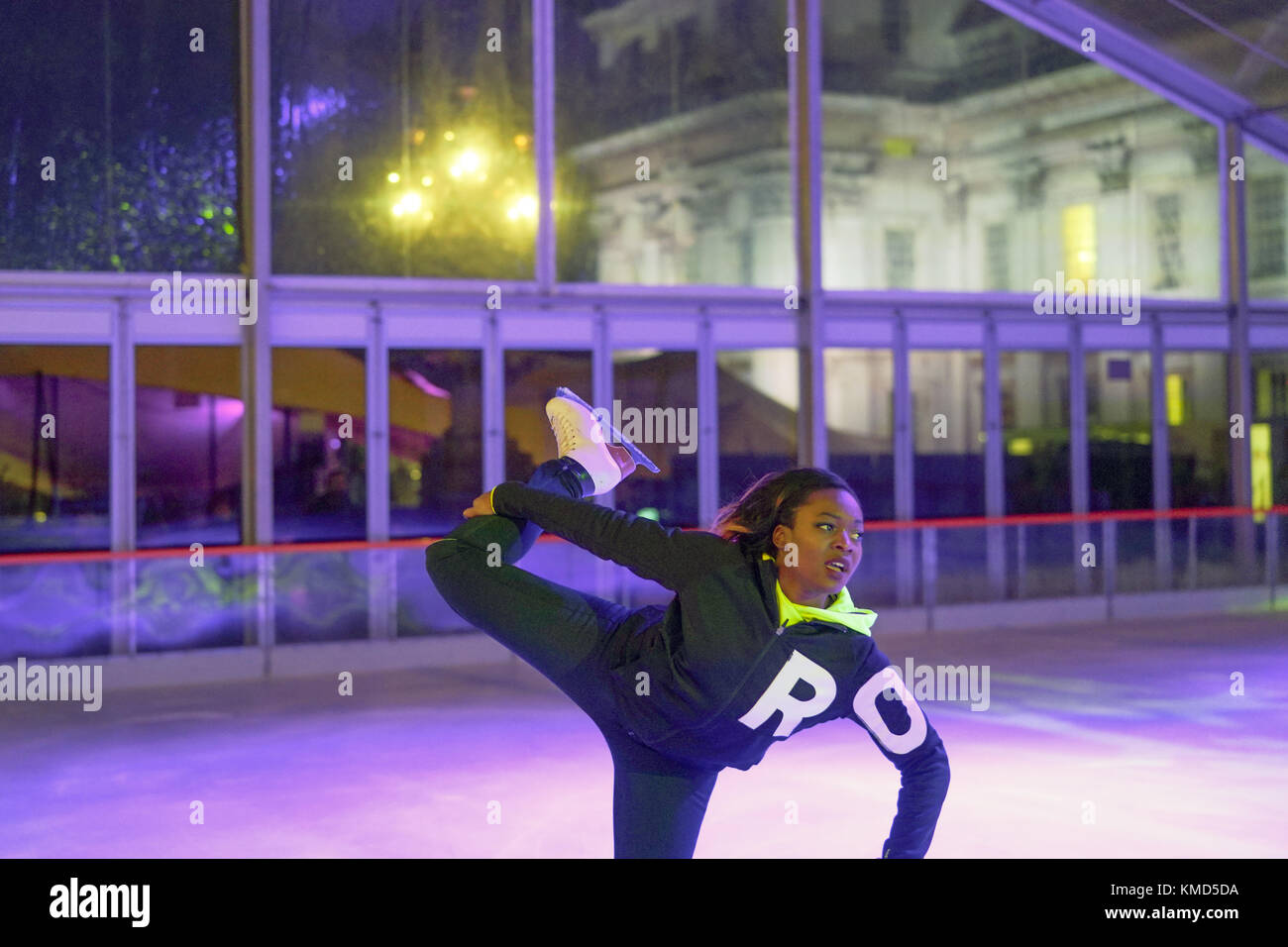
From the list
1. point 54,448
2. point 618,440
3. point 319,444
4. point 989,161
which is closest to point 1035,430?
point 989,161

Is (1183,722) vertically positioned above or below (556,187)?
below

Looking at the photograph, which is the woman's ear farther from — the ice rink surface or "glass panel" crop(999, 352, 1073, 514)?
"glass panel" crop(999, 352, 1073, 514)

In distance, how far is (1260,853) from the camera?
4504 mm

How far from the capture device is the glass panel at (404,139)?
11445mm

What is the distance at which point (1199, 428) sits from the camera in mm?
14680

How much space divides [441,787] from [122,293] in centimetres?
670

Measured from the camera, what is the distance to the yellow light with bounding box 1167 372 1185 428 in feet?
47.5

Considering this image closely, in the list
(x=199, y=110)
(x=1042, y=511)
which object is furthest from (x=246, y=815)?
(x=1042, y=511)

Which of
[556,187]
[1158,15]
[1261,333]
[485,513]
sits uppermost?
[1158,15]

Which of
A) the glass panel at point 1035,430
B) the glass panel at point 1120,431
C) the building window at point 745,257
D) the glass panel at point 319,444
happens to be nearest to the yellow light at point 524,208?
the glass panel at point 319,444

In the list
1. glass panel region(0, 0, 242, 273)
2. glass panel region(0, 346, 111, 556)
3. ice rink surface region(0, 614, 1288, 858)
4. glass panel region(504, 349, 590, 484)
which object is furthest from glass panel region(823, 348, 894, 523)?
glass panel region(0, 346, 111, 556)

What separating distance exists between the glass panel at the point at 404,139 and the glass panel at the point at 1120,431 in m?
6.09

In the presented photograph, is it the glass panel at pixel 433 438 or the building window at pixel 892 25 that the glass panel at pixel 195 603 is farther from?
the building window at pixel 892 25
